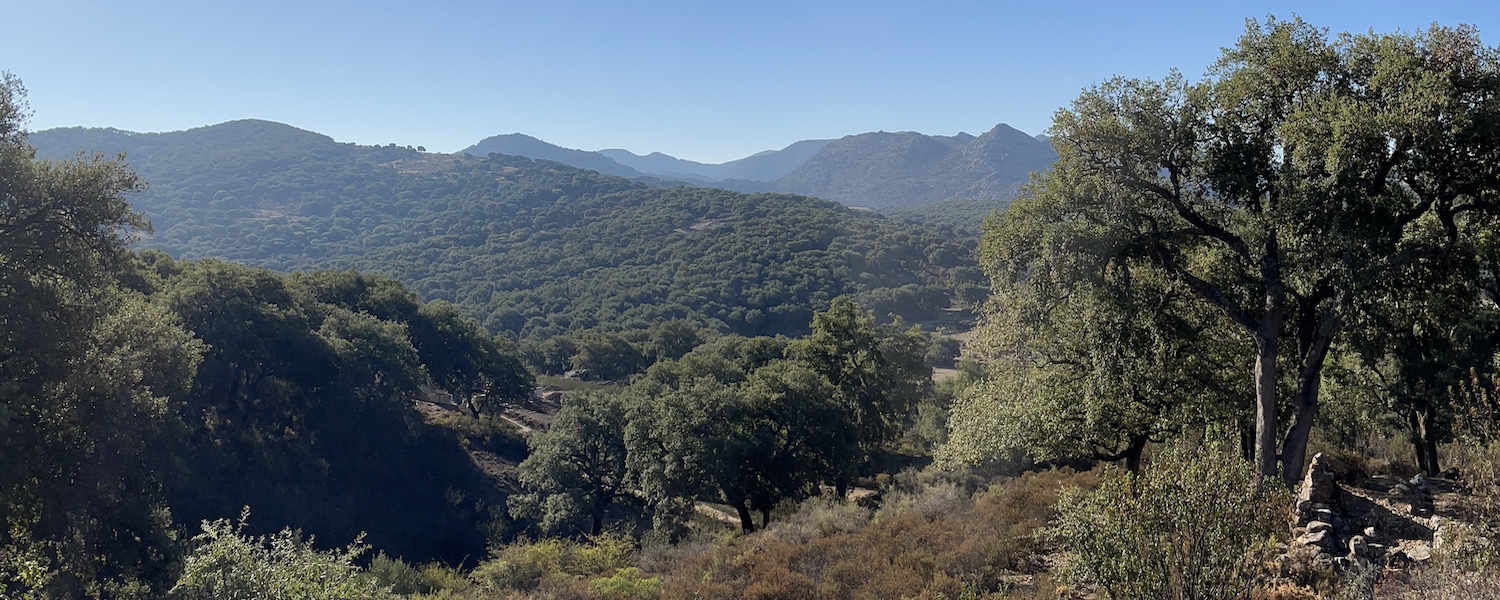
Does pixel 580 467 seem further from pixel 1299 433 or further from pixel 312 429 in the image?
pixel 1299 433

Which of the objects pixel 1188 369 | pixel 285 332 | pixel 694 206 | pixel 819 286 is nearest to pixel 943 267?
pixel 819 286

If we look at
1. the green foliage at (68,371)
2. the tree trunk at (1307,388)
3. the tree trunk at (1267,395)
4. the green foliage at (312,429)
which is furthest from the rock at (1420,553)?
the green foliage at (312,429)

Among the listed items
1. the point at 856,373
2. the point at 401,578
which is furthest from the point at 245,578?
the point at 856,373

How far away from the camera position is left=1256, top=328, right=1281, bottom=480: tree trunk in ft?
30.3

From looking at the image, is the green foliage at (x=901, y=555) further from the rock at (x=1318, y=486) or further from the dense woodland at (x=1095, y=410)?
the rock at (x=1318, y=486)

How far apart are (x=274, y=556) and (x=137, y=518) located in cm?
1026

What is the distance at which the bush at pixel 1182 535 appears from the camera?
513 centimetres

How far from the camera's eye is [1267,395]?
30.7ft

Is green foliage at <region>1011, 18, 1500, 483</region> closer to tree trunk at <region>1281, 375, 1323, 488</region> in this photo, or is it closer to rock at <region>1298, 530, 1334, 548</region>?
tree trunk at <region>1281, 375, 1323, 488</region>

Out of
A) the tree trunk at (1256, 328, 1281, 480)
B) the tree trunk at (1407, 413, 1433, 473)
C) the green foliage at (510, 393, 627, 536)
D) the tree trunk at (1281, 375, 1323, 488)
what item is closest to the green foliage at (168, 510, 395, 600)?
the tree trunk at (1256, 328, 1281, 480)

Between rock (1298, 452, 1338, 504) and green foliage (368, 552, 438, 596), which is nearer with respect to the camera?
rock (1298, 452, 1338, 504)

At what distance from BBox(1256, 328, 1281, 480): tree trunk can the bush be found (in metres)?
4.61

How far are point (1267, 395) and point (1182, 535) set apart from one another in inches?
213

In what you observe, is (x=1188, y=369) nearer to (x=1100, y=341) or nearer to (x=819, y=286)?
(x=1100, y=341)
